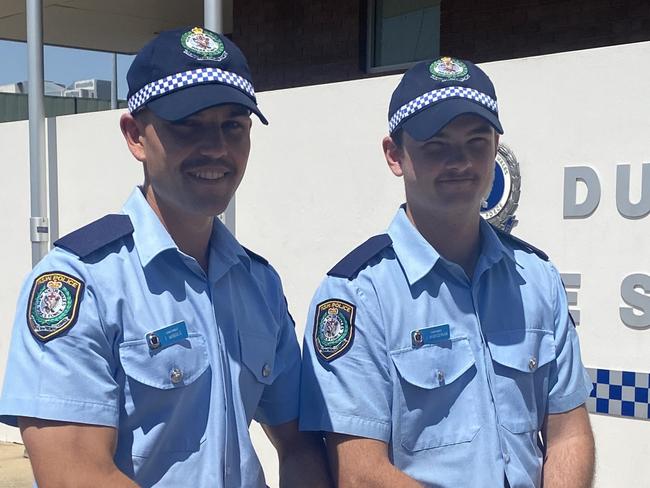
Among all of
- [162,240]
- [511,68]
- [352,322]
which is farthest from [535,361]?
[511,68]

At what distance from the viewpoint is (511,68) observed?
4074mm

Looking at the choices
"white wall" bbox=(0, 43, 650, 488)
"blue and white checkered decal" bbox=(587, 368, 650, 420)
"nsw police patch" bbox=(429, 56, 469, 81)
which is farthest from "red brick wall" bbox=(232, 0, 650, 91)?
"nsw police patch" bbox=(429, 56, 469, 81)

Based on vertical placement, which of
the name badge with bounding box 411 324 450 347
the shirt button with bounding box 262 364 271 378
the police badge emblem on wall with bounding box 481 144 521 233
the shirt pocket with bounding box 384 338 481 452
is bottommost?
the shirt pocket with bounding box 384 338 481 452

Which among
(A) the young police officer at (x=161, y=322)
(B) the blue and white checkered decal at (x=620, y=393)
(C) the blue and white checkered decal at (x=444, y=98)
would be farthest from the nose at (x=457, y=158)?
(B) the blue and white checkered decal at (x=620, y=393)

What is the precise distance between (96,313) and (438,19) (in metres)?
6.15

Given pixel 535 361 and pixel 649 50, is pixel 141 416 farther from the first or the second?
pixel 649 50

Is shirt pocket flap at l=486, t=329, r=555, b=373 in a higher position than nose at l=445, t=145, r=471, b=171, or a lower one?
lower

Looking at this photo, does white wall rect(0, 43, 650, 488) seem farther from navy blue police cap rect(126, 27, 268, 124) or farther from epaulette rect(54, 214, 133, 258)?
epaulette rect(54, 214, 133, 258)

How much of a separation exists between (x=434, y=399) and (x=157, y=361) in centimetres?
64

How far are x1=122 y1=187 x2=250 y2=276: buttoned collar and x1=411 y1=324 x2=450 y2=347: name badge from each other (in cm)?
41

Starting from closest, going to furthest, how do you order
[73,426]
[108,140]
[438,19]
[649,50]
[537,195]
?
[73,426]
[649,50]
[537,195]
[108,140]
[438,19]

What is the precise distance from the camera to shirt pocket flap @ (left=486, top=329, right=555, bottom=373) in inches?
80.3

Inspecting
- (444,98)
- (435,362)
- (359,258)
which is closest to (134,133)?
(359,258)

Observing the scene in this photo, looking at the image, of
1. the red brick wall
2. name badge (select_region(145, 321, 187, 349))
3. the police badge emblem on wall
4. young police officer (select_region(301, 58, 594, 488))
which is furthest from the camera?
the red brick wall
